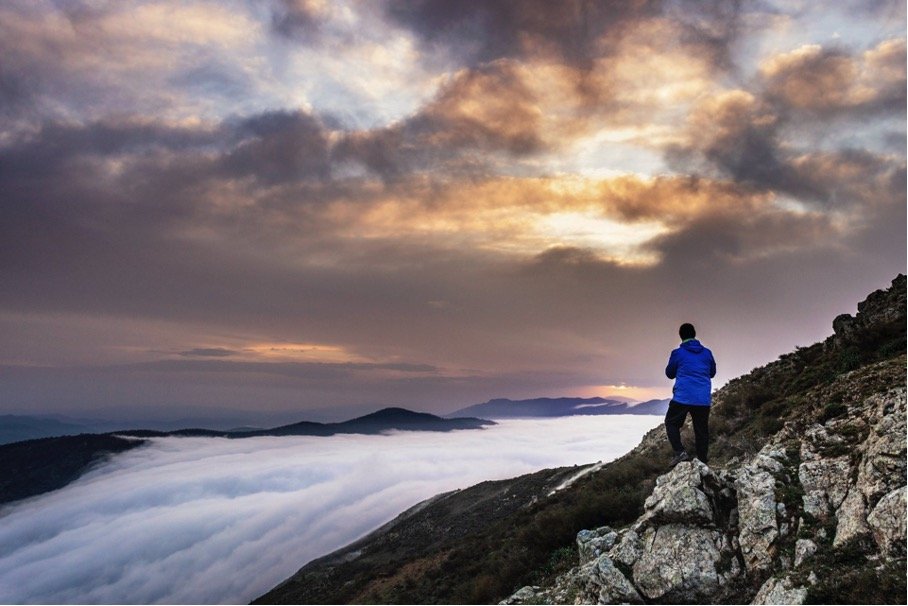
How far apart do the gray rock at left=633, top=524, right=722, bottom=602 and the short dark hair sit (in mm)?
5042

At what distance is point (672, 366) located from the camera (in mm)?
12938

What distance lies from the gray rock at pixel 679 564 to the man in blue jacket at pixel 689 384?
2.70m

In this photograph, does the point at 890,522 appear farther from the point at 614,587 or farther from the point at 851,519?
the point at 614,587

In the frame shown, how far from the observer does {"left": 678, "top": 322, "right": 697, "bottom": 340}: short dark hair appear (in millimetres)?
13176

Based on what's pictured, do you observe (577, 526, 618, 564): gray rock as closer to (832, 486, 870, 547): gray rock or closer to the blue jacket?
the blue jacket

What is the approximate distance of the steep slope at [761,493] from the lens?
8805mm

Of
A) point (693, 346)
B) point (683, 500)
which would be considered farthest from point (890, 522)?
point (693, 346)

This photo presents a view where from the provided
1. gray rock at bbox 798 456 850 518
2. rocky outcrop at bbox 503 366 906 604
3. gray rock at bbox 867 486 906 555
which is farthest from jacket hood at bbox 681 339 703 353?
gray rock at bbox 867 486 906 555

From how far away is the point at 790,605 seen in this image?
7.64 metres

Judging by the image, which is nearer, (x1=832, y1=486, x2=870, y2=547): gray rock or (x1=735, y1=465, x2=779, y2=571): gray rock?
(x1=832, y1=486, x2=870, y2=547): gray rock

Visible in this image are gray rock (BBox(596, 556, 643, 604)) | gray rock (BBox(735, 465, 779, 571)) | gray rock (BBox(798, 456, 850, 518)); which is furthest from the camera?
gray rock (BBox(596, 556, 643, 604))

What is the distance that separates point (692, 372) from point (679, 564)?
15.9ft

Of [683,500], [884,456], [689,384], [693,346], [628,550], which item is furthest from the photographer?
[693,346]

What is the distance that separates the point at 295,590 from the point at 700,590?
234 ft
